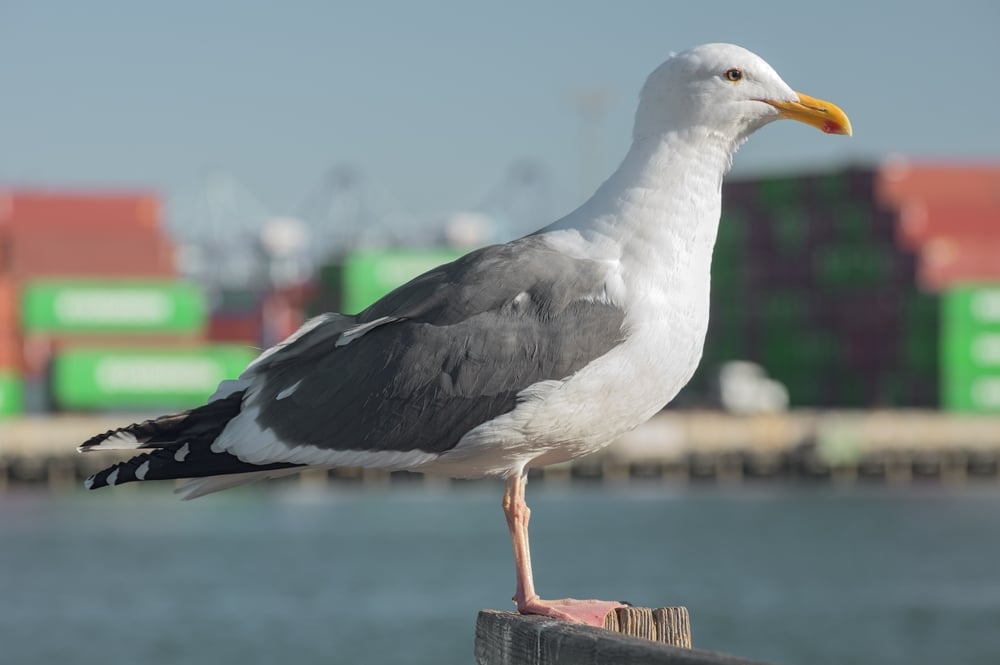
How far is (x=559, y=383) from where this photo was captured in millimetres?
3701

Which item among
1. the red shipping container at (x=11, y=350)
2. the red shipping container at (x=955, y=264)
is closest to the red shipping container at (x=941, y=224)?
the red shipping container at (x=955, y=264)

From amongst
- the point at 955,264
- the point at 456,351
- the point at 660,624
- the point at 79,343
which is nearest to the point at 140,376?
the point at 79,343

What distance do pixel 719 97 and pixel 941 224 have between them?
201 ft

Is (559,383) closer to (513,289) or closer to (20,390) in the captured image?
(513,289)

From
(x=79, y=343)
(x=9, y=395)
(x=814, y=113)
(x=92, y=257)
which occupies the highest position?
(x=92, y=257)

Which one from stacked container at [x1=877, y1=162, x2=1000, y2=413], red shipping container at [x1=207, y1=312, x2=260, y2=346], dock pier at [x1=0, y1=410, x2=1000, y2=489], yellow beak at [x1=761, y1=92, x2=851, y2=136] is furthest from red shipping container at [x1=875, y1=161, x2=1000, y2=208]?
yellow beak at [x1=761, y1=92, x2=851, y2=136]

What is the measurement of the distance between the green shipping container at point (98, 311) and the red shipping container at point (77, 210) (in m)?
11.9

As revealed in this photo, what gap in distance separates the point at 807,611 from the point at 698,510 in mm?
20172

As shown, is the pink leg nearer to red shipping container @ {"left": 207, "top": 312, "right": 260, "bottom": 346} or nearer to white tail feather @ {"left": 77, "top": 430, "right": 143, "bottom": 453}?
white tail feather @ {"left": 77, "top": 430, "right": 143, "bottom": 453}

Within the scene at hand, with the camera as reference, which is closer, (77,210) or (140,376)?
(140,376)

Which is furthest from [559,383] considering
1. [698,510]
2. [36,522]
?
[698,510]

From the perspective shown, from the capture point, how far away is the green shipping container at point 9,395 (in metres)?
54.2

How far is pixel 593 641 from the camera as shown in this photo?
2.89 metres

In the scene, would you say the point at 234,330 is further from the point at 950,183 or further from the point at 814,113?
the point at 814,113
